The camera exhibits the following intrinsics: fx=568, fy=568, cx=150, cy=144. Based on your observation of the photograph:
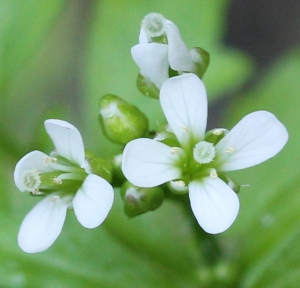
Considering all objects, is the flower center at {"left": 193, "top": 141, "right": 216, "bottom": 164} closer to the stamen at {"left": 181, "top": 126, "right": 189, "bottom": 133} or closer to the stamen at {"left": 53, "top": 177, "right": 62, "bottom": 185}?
the stamen at {"left": 181, "top": 126, "right": 189, "bottom": 133}

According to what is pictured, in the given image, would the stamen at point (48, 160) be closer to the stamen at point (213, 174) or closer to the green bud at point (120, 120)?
the green bud at point (120, 120)

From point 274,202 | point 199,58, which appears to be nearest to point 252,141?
point 199,58

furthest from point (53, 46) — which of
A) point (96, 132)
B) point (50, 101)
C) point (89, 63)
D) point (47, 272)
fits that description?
point (47, 272)

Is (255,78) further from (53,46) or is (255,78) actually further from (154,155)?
(154,155)

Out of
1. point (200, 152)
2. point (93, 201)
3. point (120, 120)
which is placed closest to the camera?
point (93, 201)

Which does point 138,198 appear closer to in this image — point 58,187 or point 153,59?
point 58,187

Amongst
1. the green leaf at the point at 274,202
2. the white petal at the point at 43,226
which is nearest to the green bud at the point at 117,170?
the white petal at the point at 43,226
